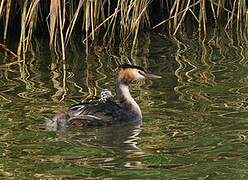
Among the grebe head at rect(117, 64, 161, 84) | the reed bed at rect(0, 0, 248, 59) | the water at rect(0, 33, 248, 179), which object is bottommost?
the water at rect(0, 33, 248, 179)

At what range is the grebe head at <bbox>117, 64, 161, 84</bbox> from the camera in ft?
23.7

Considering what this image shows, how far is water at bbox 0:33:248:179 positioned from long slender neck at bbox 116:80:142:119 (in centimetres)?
10

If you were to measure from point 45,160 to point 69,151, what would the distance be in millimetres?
273

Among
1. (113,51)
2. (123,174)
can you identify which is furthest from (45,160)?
(113,51)

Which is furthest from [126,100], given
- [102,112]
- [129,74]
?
[102,112]

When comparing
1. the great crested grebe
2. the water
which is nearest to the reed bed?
the water

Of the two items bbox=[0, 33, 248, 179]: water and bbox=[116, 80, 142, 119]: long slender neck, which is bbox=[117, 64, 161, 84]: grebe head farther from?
bbox=[0, 33, 248, 179]: water

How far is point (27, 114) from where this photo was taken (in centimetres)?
679

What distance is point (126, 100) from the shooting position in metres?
7.06

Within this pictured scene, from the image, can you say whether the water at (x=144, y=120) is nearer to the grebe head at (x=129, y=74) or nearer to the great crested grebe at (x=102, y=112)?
the great crested grebe at (x=102, y=112)

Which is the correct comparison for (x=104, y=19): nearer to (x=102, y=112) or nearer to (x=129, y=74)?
(x=129, y=74)

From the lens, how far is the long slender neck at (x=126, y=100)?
6773 millimetres

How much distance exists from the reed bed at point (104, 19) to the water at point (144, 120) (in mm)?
276

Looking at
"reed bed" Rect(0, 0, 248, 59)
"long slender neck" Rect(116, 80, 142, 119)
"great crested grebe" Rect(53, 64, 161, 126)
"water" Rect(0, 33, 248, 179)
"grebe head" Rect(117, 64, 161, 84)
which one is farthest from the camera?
"reed bed" Rect(0, 0, 248, 59)
